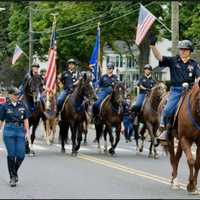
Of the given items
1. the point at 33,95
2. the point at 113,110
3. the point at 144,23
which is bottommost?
the point at 113,110

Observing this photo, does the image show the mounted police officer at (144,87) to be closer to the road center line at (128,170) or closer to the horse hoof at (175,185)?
the road center line at (128,170)

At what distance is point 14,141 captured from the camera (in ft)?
45.6

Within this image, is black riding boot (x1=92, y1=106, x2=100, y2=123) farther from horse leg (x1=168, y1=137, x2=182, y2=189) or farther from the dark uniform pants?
horse leg (x1=168, y1=137, x2=182, y2=189)

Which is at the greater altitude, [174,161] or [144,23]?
[144,23]

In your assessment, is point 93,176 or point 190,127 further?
point 93,176

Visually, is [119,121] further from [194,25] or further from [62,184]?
[194,25]

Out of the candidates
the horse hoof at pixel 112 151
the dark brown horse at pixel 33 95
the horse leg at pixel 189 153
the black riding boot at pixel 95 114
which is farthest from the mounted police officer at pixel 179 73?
the black riding boot at pixel 95 114

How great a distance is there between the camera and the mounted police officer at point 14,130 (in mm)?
13859

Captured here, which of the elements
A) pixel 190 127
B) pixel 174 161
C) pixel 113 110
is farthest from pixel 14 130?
pixel 113 110

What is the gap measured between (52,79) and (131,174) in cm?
1085

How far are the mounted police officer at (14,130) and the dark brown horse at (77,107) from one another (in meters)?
6.35

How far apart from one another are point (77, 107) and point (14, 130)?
7.12 metres

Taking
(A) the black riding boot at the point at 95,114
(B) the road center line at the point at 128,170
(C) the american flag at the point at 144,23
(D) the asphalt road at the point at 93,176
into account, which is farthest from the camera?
(C) the american flag at the point at 144,23

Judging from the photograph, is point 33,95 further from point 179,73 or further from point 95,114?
point 179,73
